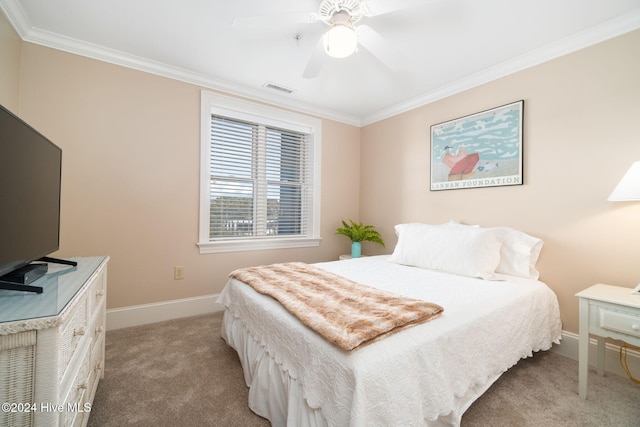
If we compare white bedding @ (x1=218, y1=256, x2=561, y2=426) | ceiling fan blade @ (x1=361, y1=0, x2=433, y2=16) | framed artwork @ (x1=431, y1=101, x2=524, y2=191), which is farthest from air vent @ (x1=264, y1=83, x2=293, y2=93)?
white bedding @ (x1=218, y1=256, x2=561, y2=426)

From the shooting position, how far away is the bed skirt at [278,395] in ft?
3.65

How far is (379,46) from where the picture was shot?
6.03ft

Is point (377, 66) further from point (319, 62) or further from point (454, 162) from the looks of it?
point (454, 162)

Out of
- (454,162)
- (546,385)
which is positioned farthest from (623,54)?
(546,385)

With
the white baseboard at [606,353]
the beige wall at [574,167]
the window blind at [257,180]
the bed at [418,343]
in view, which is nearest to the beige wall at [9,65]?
the window blind at [257,180]

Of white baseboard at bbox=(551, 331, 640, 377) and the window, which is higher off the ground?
the window

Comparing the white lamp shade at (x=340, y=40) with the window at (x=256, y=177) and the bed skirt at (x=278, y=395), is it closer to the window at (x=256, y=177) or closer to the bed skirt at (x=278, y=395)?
the window at (x=256, y=177)

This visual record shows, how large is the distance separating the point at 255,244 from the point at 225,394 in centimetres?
177

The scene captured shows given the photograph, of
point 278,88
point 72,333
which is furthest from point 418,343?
point 278,88

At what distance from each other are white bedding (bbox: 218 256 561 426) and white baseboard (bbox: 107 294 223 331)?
0.96m

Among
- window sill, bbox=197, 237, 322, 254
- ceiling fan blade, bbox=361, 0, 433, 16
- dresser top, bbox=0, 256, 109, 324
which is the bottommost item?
window sill, bbox=197, 237, 322, 254

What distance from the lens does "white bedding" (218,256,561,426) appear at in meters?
0.99

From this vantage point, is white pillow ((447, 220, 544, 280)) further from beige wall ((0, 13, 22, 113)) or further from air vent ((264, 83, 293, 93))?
beige wall ((0, 13, 22, 113))

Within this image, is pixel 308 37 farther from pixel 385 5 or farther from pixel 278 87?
pixel 278 87
